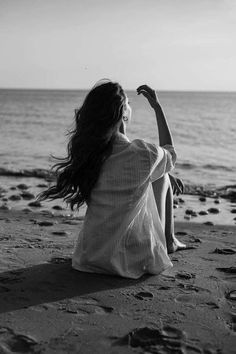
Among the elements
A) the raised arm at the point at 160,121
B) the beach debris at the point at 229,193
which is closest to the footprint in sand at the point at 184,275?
the raised arm at the point at 160,121

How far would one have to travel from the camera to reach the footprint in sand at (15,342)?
288 cm

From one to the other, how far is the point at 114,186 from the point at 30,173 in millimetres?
8697

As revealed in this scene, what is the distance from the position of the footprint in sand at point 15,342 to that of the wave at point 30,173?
911 cm

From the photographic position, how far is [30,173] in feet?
41.3

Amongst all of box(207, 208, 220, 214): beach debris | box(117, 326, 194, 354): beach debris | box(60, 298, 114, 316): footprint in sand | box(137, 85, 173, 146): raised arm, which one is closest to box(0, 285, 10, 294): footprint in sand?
box(60, 298, 114, 316): footprint in sand

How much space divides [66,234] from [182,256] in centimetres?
161

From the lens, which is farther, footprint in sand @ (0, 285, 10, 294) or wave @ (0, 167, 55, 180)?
wave @ (0, 167, 55, 180)

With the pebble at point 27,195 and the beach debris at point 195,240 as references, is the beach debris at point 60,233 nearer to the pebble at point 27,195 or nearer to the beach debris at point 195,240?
the beach debris at point 195,240

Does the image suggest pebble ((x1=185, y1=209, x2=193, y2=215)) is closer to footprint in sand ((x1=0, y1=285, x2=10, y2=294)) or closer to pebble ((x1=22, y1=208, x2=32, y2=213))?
pebble ((x1=22, y1=208, x2=32, y2=213))

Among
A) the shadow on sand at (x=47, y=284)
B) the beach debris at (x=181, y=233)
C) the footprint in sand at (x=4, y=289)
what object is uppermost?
the shadow on sand at (x=47, y=284)

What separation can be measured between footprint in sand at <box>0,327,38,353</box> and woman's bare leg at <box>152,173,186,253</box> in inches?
74.0

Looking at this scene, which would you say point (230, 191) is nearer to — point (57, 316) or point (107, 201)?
point (107, 201)

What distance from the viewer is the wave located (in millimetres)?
12357

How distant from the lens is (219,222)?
7.74 metres
